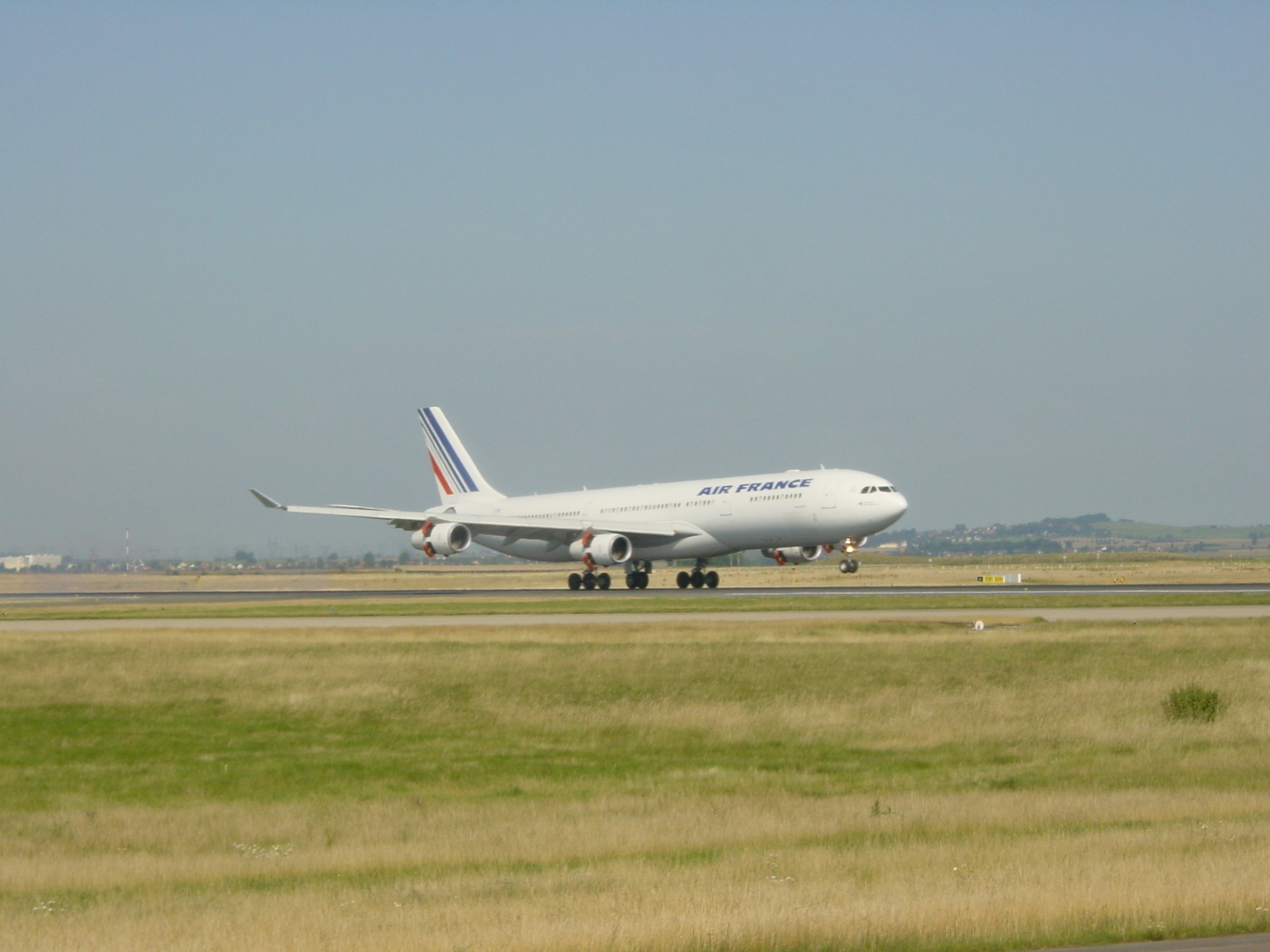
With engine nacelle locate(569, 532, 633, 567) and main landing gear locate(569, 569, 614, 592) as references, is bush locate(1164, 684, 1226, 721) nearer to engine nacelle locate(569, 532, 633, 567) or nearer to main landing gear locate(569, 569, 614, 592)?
engine nacelle locate(569, 532, 633, 567)

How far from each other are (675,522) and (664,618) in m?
23.7

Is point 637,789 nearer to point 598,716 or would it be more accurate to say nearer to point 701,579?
point 598,716

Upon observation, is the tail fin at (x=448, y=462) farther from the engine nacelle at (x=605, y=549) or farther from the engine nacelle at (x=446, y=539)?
the engine nacelle at (x=605, y=549)

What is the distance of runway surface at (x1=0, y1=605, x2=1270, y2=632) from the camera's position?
153ft

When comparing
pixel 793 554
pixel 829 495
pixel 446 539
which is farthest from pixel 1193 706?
pixel 446 539

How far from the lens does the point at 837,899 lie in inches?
567

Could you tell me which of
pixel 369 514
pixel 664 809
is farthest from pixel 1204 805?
pixel 369 514

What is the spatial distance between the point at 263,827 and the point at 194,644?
74.6 ft

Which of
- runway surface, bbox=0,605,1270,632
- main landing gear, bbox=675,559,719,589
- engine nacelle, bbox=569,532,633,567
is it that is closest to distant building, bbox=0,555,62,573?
engine nacelle, bbox=569,532,633,567

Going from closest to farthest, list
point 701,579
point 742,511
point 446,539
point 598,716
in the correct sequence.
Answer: point 598,716, point 742,511, point 701,579, point 446,539

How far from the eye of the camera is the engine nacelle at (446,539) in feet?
250

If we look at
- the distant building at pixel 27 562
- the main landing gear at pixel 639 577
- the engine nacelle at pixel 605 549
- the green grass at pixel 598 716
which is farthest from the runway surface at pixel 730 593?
the distant building at pixel 27 562

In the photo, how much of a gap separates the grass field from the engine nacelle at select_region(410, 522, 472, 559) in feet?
107

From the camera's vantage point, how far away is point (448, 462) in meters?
94.8
